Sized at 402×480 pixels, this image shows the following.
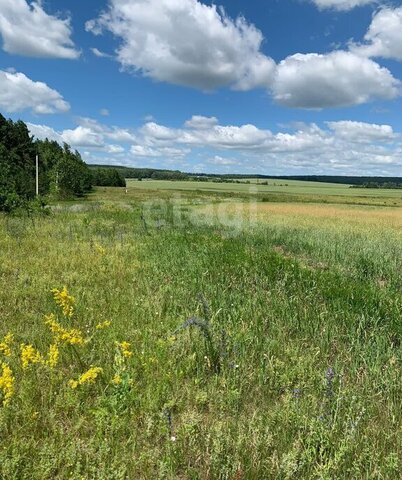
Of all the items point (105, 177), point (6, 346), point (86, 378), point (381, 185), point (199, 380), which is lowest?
point (199, 380)

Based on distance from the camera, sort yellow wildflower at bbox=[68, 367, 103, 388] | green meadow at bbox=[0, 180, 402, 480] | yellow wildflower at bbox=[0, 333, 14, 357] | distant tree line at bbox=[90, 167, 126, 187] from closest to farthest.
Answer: green meadow at bbox=[0, 180, 402, 480] → yellow wildflower at bbox=[68, 367, 103, 388] → yellow wildflower at bbox=[0, 333, 14, 357] → distant tree line at bbox=[90, 167, 126, 187]

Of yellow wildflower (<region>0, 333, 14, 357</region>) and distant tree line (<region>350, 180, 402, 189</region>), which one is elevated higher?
distant tree line (<region>350, 180, 402, 189</region>)

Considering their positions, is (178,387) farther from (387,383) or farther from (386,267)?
(386,267)

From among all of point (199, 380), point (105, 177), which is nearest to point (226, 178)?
point (105, 177)

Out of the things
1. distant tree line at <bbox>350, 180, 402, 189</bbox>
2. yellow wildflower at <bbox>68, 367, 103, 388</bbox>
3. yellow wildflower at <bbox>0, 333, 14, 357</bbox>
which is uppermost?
Result: distant tree line at <bbox>350, 180, 402, 189</bbox>

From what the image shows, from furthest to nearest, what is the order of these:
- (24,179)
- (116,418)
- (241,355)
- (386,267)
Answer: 1. (24,179)
2. (386,267)
3. (241,355)
4. (116,418)

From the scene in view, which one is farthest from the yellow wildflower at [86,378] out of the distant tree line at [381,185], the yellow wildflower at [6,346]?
the distant tree line at [381,185]

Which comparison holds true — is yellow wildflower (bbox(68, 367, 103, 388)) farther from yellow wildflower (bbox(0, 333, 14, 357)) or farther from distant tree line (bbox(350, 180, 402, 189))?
distant tree line (bbox(350, 180, 402, 189))

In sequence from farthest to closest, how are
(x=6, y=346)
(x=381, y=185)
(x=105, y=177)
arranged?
(x=381, y=185) → (x=105, y=177) → (x=6, y=346)

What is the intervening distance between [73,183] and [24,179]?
2670cm

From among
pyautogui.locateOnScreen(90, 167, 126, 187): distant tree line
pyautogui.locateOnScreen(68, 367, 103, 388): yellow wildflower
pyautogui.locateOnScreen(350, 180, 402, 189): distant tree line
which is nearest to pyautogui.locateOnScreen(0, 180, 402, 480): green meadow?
pyautogui.locateOnScreen(68, 367, 103, 388): yellow wildflower

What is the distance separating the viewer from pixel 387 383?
374 cm

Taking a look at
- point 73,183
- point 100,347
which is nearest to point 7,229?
point 100,347

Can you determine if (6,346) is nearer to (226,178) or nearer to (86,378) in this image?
(86,378)
